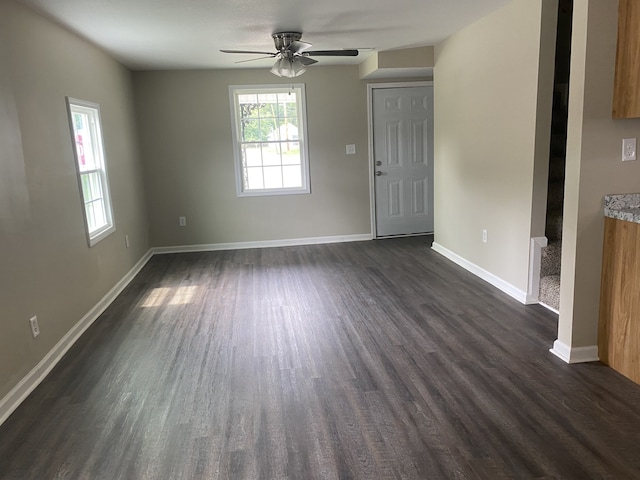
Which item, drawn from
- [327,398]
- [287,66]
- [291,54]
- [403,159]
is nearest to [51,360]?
[327,398]

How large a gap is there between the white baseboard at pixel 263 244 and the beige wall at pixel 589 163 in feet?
12.5

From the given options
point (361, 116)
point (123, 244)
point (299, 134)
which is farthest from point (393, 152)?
point (123, 244)

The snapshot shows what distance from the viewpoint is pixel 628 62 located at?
246 cm

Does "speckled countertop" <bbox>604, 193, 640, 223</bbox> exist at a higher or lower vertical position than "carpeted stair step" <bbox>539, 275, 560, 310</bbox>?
higher

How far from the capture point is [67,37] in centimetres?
377

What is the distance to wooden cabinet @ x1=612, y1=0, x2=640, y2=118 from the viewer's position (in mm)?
2404

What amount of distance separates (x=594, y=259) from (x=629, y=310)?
330 millimetres

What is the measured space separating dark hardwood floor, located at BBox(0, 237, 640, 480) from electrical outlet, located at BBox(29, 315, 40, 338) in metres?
0.29

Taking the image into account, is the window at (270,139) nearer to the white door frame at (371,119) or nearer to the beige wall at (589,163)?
the white door frame at (371,119)

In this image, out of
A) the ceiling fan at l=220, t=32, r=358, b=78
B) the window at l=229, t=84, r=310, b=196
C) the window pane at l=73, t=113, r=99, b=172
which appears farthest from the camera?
the window at l=229, t=84, r=310, b=196

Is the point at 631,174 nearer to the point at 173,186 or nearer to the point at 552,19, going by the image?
the point at 552,19

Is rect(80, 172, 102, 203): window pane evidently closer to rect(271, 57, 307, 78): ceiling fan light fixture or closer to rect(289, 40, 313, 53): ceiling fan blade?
rect(271, 57, 307, 78): ceiling fan light fixture

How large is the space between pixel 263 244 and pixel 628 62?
4720 millimetres

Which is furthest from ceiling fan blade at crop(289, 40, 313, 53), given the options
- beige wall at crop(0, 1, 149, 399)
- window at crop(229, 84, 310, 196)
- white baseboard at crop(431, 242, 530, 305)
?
white baseboard at crop(431, 242, 530, 305)
